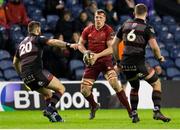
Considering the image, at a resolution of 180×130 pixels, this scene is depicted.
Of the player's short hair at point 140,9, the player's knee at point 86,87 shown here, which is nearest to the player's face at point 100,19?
the player's knee at point 86,87

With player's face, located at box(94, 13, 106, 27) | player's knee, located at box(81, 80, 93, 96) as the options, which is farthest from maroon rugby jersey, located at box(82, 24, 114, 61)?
player's knee, located at box(81, 80, 93, 96)

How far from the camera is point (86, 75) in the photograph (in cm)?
1459

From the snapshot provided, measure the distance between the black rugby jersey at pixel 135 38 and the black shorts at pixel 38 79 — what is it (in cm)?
152

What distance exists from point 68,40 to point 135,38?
7152mm

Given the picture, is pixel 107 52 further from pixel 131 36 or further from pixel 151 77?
pixel 151 77

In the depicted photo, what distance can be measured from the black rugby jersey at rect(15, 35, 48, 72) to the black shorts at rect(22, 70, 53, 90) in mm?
96

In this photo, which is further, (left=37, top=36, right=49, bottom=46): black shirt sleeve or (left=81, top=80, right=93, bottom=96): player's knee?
(left=81, top=80, right=93, bottom=96): player's knee

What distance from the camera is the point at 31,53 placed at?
44.3ft

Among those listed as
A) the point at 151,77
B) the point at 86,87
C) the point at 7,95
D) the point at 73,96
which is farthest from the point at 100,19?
the point at 7,95

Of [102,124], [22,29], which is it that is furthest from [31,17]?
[102,124]

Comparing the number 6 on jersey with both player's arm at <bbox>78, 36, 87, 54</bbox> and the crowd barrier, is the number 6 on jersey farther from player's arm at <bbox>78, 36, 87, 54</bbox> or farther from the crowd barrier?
the crowd barrier

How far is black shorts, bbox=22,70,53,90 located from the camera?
1345 centimetres

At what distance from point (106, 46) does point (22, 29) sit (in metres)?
6.40

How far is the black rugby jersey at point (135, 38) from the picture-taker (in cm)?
1289
